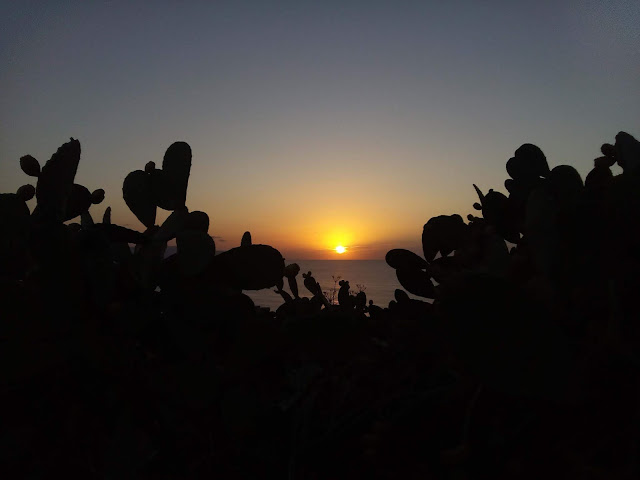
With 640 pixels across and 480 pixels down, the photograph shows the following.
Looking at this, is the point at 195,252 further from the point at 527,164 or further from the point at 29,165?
the point at 527,164

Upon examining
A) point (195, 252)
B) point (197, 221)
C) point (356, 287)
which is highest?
point (356, 287)

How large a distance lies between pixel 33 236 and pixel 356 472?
428 millimetres

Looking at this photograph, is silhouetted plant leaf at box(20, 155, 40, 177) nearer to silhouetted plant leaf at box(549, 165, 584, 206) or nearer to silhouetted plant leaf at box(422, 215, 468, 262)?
silhouetted plant leaf at box(422, 215, 468, 262)

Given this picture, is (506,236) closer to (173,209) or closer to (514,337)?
(514,337)

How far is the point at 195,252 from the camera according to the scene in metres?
0.61

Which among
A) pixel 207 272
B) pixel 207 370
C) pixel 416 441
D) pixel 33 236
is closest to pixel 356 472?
pixel 416 441

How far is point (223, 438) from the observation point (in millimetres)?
595

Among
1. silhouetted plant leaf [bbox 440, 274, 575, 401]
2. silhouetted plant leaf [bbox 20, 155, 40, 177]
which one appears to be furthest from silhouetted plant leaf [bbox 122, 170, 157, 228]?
silhouetted plant leaf [bbox 440, 274, 575, 401]

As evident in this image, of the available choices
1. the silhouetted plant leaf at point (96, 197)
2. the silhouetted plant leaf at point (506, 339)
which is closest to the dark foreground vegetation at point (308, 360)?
the silhouetted plant leaf at point (506, 339)

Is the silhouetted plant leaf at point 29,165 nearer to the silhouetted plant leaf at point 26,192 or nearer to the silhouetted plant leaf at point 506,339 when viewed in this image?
the silhouetted plant leaf at point 26,192

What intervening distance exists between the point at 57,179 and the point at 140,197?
200mm

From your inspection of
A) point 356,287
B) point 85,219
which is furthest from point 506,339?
point 356,287

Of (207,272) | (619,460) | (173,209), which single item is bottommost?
(619,460)

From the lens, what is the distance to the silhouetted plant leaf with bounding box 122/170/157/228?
0.84m
